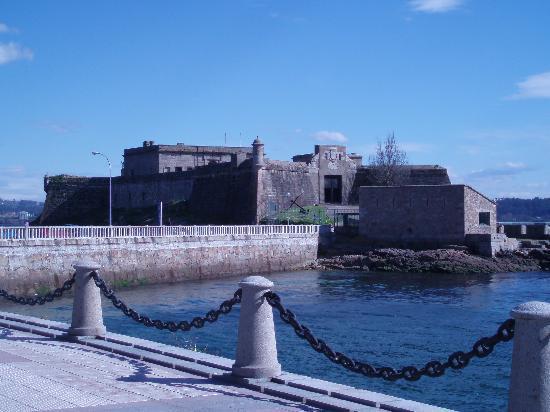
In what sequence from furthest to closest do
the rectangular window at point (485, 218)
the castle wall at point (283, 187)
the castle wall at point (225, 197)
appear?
1. the castle wall at point (225, 197)
2. the castle wall at point (283, 187)
3. the rectangular window at point (485, 218)

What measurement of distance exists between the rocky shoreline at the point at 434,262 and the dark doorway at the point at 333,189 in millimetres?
16288

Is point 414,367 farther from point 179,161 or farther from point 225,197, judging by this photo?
point 179,161

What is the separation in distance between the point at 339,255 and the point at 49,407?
1839 inches

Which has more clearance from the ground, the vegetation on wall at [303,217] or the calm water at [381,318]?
the vegetation on wall at [303,217]

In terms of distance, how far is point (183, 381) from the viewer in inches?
338

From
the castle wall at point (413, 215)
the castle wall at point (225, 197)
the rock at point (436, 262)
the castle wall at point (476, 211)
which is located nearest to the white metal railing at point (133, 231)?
the rock at point (436, 262)

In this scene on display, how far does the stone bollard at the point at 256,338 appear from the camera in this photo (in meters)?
8.60

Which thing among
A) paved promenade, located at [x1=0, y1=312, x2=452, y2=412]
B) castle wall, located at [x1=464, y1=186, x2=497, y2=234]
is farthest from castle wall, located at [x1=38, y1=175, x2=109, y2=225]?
paved promenade, located at [x1=0, y1=312, x2=452, y2=412]

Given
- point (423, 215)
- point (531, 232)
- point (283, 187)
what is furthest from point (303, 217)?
point (531, 232)

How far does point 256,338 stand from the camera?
8.60 metres

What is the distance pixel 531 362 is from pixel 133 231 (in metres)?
36.5

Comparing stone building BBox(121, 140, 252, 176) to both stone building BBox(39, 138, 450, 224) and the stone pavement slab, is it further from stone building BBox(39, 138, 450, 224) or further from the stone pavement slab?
the stone pavement slab

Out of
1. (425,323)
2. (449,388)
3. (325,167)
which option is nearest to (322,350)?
(449,388)

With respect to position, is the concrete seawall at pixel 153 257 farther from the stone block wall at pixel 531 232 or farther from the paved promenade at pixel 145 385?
the paved promenade at pixel 145 385
